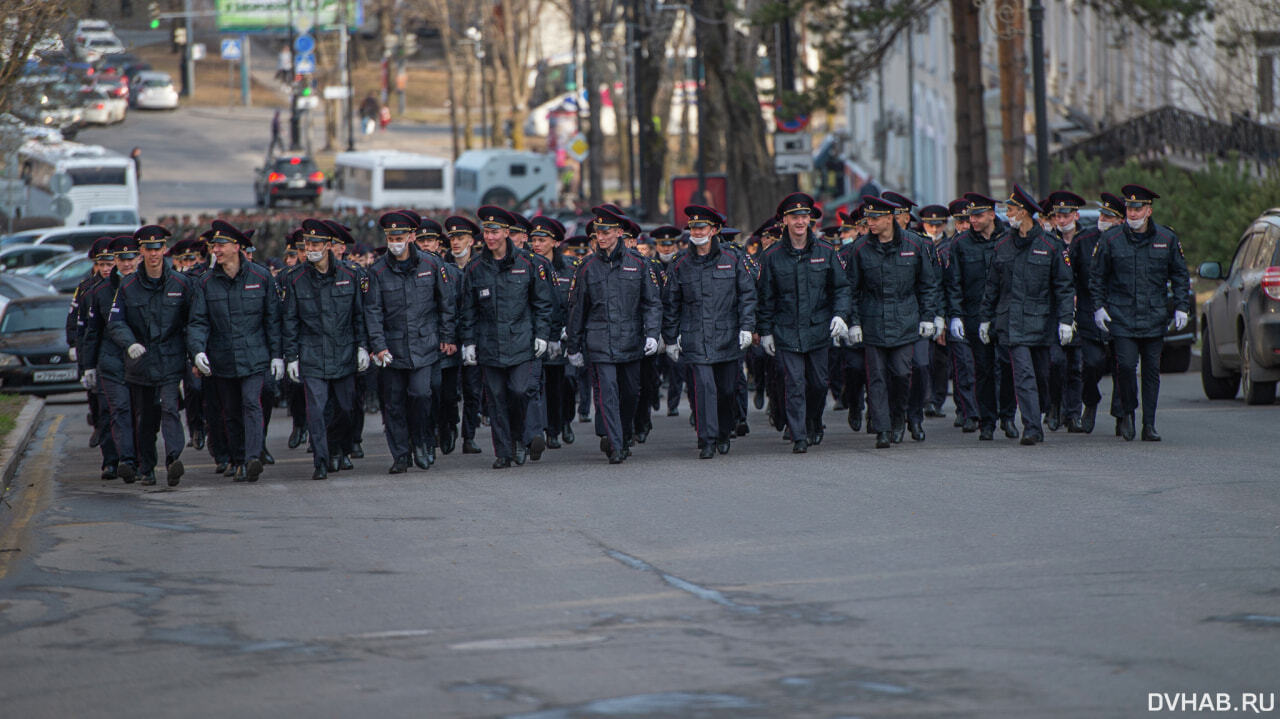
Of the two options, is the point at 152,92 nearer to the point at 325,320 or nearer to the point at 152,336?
the point at 152,336

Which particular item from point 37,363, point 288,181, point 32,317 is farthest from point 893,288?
point 288,181

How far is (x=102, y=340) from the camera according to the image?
48.4 ft

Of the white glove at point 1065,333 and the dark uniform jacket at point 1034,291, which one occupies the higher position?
the dark uniform jacket at point 1034,291

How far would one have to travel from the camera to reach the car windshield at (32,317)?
26.9 metres

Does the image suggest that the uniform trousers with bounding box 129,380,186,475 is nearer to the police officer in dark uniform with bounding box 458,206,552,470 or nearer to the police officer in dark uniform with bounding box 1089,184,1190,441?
the police officer in dark uniform with bounding box 458,206,552,470

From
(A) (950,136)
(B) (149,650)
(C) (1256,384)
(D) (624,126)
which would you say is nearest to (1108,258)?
(C) (1256,384)

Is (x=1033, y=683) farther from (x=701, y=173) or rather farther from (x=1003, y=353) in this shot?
(x=701, y=173)

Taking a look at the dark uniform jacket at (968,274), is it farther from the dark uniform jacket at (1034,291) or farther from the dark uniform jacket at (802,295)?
the dark uniform jacket at (802,295)

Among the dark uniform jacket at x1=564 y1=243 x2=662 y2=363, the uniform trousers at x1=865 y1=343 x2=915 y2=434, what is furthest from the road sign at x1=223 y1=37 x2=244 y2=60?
the uniform trousers at x1=865 y1=343 x2=915 y2=434

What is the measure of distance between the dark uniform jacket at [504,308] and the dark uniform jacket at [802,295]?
1746mm

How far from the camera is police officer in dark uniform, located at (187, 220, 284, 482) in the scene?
14.5 m

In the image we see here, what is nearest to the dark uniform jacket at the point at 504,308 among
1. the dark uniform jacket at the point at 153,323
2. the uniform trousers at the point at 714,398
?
the uniform trousers at the point at 714,398

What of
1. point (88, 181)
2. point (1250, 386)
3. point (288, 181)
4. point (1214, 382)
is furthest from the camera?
point (288, 181)

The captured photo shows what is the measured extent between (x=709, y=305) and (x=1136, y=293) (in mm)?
3246
